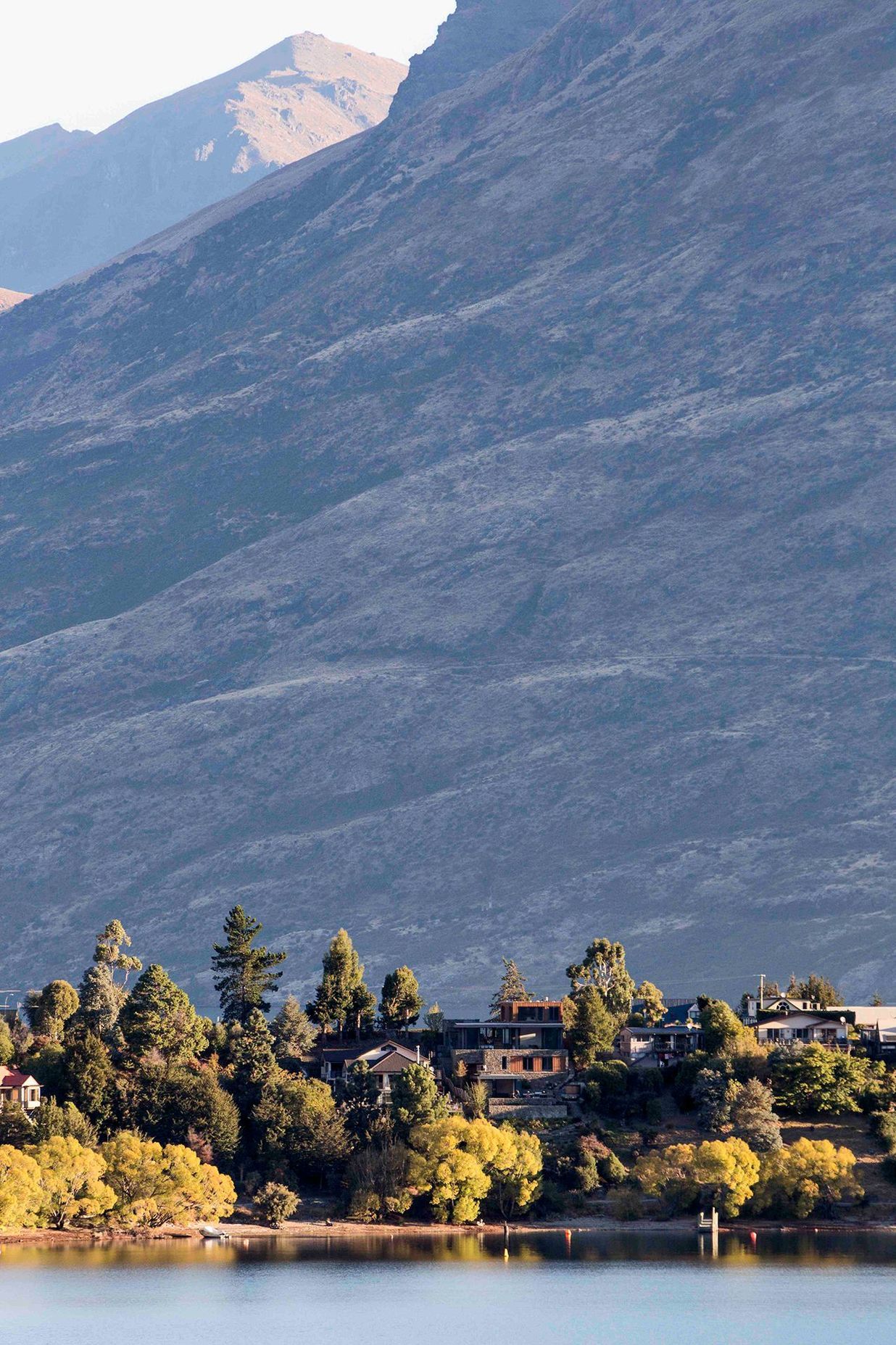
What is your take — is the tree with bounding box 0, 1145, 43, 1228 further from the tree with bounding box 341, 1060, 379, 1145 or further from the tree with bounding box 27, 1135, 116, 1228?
the tree with bounding box 341, 1060, 379, 1145

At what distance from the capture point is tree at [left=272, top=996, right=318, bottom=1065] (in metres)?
166

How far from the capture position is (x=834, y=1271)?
453ft

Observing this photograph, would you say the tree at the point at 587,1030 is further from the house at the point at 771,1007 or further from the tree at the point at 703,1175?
the tree at the point at 703,1175

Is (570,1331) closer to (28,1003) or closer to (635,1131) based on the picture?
(635,1131)

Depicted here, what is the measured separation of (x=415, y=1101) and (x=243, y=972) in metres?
26.1

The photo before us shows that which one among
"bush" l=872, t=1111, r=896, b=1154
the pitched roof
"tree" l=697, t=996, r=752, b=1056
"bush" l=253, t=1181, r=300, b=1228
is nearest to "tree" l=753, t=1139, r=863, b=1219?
"bush" l=872, t=1111, r=896, b=1154

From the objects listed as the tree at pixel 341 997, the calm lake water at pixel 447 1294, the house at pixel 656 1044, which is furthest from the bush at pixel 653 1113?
the tree at pixel 341 997

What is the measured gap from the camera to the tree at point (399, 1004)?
18150 centimetres

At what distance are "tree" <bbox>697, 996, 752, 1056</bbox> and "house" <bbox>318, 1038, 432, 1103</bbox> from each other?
17793mm

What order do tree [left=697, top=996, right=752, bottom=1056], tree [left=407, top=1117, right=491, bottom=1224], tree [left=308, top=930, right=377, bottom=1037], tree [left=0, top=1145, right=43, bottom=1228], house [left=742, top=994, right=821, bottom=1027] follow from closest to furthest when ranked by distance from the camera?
tree [left=0, top=1145, right=43, bottom=1228]
tree [left=407, top=1117, right=491, bottom=1224]
tree [left=697, top=996, right=752, bottom=1056]
house [left=742, top=994, right=821, bottom=1027]
tree [left=308, top=930, right=377, bottom=1037]

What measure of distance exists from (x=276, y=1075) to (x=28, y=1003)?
2809 centimetres

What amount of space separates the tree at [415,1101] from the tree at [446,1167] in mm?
965

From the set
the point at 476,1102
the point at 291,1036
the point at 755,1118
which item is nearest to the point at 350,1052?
the point at 291,1036

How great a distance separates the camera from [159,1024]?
158 m
